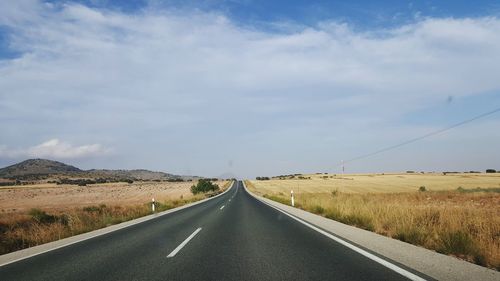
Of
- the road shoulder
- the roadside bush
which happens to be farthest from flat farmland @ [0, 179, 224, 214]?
the road shoulder

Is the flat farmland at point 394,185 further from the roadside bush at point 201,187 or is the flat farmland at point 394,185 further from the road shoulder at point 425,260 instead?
the road shoulder at point 425,260

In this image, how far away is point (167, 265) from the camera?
7457mm

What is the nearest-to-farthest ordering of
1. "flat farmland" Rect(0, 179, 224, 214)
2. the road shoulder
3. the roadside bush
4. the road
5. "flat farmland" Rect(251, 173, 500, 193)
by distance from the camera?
the road shoulder, the road, "flat farmland" Rect(0, 179, 224, 214), "flat farmland" Rect(251, 173, 500, 193), the roadside bush

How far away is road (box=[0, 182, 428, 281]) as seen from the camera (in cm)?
653

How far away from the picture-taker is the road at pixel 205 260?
6531 millimetres

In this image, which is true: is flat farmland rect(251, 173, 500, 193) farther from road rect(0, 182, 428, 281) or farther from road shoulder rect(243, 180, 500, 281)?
road rect(0, 182, 428, 281)

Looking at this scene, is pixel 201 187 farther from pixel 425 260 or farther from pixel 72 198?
pixel 425 260

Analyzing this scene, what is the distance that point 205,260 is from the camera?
7867mm

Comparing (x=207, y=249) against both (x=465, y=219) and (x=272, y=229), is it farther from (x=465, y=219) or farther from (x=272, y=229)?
(x=465, y=219)

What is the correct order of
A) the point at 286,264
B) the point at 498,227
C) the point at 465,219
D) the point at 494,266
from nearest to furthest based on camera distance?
1. the point at 494,266
2. the point at 286,264
3. the point at 498,227
4. the point at 465,219

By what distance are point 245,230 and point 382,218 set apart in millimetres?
4432

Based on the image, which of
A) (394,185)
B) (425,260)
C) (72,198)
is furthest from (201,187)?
(425,260)

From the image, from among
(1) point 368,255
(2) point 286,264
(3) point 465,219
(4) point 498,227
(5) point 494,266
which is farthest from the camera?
(3) point 465,219

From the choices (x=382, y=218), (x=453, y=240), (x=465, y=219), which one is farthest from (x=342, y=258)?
(x=382, y=218)
